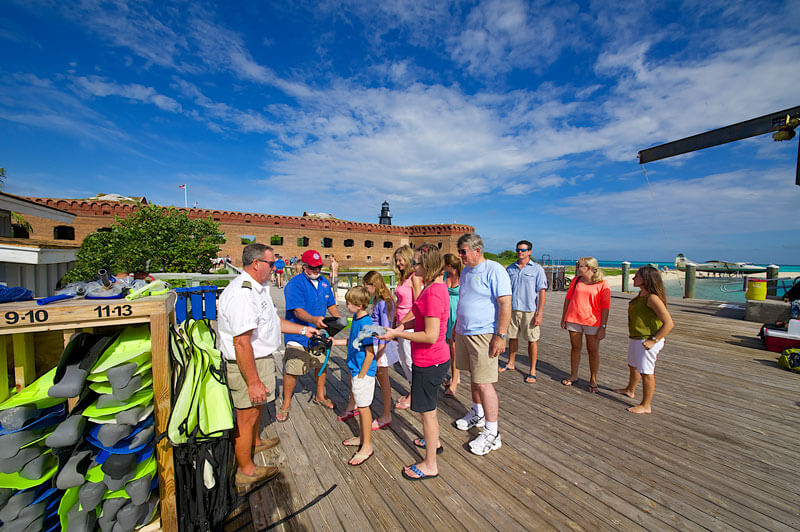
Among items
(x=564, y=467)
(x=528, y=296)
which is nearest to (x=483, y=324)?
(x=564, y=467)

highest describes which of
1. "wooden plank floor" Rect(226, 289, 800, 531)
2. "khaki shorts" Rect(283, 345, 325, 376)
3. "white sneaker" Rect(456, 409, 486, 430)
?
"khaki shorts" Rect(283, 345, 325, 376)

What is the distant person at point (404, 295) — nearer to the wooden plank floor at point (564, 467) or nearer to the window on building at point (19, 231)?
the wooden plank floor at point (564, 467)

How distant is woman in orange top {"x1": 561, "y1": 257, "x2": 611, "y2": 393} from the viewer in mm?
3883

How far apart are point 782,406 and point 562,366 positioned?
2.25 m

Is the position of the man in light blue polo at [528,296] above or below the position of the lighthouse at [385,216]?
below

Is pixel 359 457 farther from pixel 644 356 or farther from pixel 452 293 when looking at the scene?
A: pixel 644 356

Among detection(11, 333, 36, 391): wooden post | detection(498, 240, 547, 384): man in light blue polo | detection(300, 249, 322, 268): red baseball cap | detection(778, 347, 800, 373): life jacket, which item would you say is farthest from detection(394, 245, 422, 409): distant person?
detection(778, 347, 800, 373): life jacket

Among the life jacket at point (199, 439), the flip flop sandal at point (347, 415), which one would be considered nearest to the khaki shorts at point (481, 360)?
the flip flop sandal at point (347, 415)

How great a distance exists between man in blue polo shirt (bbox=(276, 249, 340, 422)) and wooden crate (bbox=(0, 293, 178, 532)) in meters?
1.39

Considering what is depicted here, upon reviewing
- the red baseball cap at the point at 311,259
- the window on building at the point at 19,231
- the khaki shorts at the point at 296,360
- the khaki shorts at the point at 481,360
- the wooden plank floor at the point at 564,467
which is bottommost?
the wooden plank floor at the point at 564,467

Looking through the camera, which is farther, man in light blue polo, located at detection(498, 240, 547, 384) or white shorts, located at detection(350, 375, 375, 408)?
man in light blue polo, located at detection(498, 240, 547, 384)

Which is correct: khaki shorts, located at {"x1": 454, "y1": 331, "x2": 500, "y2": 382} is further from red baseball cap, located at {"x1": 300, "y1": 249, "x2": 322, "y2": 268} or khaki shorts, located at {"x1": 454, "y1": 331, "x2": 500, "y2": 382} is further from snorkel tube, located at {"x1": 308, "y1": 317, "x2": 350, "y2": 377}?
red baseball cap, located at {"x1": 300, "y1": 249, "x2": 322, "y2": 268}

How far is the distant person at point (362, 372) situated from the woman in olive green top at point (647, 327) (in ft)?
9.08

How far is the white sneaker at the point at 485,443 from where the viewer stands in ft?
8.90
